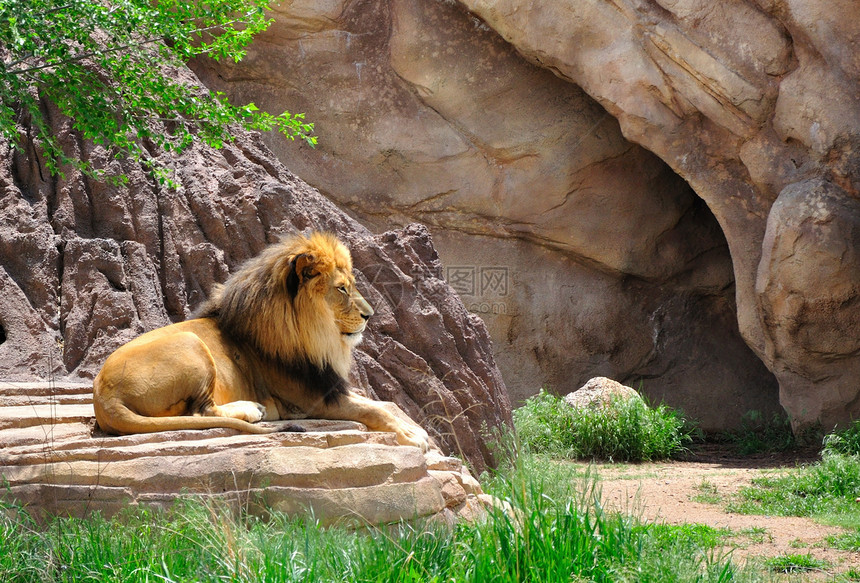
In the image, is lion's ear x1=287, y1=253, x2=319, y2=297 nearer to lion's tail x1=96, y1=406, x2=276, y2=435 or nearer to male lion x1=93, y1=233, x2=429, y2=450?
male lion x1=93, y1=233, x2=429, y2=450

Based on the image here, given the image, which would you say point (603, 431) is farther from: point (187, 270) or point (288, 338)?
point (288, 338)

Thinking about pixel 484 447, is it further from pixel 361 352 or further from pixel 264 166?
pixel 264 166

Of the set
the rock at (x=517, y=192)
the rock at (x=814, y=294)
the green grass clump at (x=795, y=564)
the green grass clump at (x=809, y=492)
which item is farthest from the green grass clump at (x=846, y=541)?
the rock at (x=517, y=192)

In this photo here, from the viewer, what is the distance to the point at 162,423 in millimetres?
4461

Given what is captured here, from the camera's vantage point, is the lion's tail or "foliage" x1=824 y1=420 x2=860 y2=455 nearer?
the lion's tail

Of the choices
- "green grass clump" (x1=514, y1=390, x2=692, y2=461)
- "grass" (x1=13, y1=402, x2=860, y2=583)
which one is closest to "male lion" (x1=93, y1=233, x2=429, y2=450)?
"grass" (x1=13, y1=402, x2=860, y2=583)

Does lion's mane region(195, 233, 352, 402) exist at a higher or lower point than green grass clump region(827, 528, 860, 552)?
higher

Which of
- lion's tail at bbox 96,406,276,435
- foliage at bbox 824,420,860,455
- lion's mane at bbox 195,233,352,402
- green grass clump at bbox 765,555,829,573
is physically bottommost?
green grass clump at bbox 765,555,829,573

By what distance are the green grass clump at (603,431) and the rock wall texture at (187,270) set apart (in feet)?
7.30

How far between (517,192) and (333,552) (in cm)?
956

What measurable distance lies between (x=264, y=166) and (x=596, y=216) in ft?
20.6

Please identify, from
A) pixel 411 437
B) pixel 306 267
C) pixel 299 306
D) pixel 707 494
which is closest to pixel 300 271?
pixel 306 267

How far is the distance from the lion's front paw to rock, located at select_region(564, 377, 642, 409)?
5374mm

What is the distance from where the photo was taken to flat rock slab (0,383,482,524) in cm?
403
